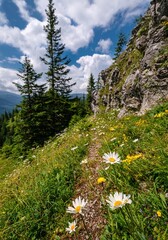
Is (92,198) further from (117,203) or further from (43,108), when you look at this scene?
(43,108)

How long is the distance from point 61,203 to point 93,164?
136 centimetres

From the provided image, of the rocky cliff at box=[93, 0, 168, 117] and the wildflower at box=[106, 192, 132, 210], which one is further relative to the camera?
the rocky cliff at box=[93, 0, 168, 117]

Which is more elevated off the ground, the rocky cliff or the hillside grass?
the rocky cliff

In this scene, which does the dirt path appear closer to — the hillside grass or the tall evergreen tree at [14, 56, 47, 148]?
the hillside grass

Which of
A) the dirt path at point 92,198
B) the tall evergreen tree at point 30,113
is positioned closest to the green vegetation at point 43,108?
the tall evergreen tree at point 30,113

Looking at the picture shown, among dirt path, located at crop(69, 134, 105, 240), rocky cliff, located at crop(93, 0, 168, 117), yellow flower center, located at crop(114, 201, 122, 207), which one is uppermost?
rocky cliff, located at crop(93, 0, 168, 117)

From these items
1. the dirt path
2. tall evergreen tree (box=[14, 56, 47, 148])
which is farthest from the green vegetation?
the dirt path

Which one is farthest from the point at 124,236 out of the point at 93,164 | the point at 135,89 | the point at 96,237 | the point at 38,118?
the point at 38,118

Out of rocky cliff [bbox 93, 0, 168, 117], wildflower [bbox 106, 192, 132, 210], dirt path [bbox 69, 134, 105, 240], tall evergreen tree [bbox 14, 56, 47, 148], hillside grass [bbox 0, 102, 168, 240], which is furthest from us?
tall evergreen tree [bbox 14, 56, 47, 148]

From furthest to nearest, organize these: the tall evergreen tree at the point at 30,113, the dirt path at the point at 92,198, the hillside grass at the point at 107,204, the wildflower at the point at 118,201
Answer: the tall evergreen tree at the point at 30,113
the dirt path at the point at 92,198
the hillside grass at the point at 107,204
the wildflower at the point at 118,201

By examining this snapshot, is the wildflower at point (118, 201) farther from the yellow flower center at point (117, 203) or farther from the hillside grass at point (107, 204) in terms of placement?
the hillside grass at point (107, 204)

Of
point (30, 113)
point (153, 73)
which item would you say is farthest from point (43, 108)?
point (153, 73)

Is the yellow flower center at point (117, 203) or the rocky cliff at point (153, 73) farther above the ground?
the rocky cliff at point (153, 73)

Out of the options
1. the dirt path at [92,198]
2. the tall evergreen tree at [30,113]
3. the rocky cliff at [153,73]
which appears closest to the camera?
the dirt path at [92,198]
